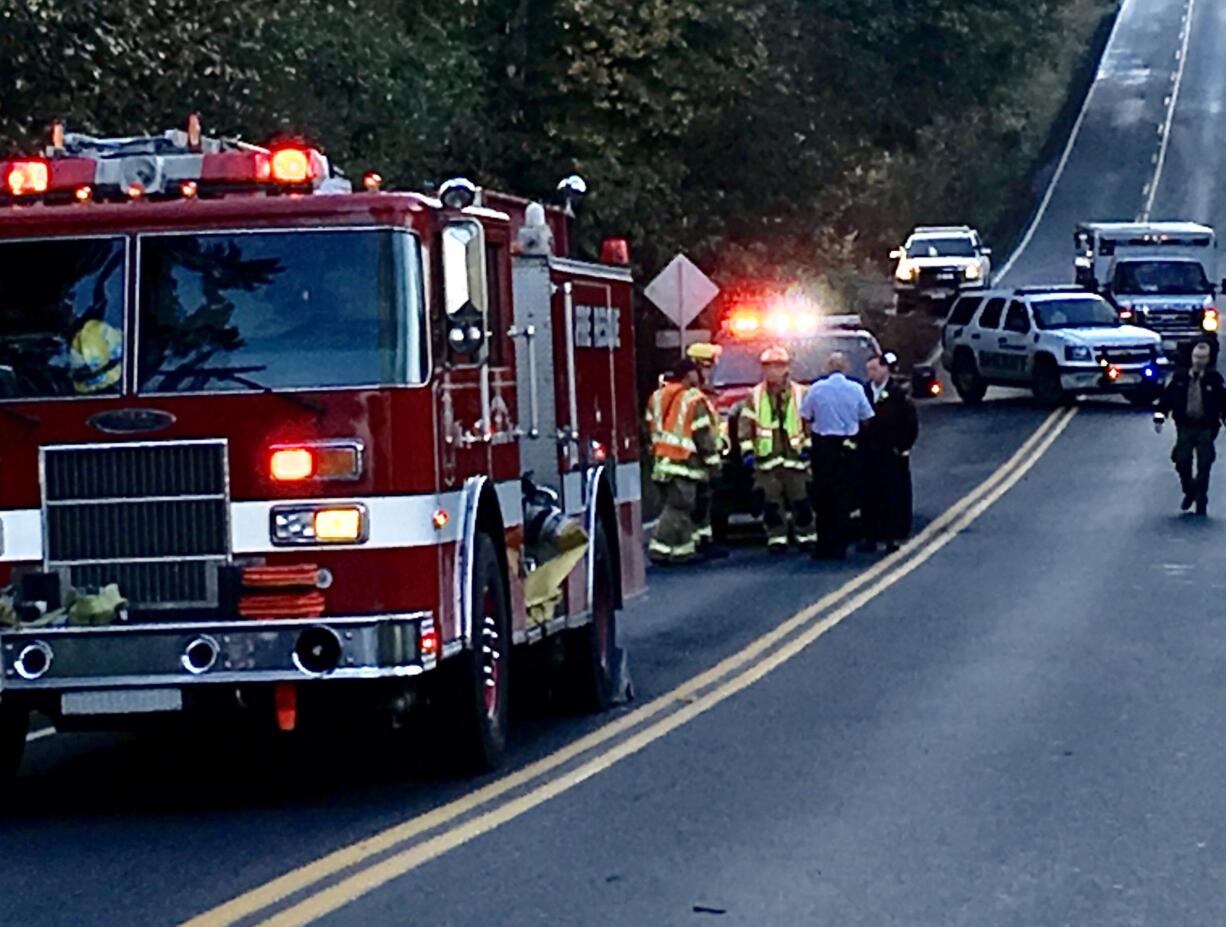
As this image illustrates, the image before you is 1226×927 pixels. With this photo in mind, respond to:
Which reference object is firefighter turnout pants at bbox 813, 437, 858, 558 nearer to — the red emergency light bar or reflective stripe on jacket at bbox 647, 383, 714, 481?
reflective stripe on jacket at bbox 647, 383, 714, 481

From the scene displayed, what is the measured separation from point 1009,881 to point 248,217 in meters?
4.05

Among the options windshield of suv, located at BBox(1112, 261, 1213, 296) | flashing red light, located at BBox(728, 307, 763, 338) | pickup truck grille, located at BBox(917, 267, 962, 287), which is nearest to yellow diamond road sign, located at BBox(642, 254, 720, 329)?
flashing red light, located at BBox(728, 307, 763, 338)

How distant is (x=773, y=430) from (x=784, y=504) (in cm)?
73

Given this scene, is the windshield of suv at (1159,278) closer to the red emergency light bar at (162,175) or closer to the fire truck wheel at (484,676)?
the fire truck wheel at (484,676)

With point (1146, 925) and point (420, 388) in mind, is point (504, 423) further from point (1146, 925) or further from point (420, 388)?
point (1146, 925)

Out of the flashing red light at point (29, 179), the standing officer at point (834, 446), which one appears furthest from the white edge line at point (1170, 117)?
the flashing red light at point (29, 179)

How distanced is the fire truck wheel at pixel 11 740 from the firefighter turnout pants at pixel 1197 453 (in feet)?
53.4

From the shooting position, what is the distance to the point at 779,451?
2391 cm

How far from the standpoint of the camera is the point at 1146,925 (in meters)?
8.47

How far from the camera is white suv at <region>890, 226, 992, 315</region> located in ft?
176

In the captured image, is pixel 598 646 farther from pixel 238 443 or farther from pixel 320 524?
pixel 238 443

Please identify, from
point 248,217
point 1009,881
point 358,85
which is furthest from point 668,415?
point 1009,881

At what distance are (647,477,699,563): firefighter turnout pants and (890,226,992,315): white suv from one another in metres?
30.4

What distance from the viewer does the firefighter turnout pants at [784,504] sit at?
23.9 m
